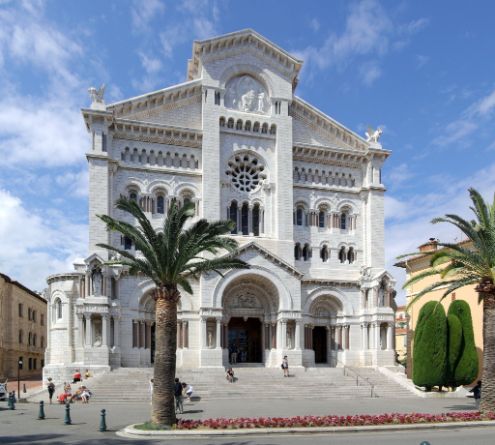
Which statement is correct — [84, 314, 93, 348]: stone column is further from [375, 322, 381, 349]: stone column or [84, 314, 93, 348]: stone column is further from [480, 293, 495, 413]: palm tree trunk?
[480, 293, 495, 413]: palm tree trunk

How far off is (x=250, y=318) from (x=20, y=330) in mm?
32004

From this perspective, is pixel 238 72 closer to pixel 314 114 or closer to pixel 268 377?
pixel 314 114

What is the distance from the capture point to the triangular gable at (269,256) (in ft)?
139

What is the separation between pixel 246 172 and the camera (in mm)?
46500

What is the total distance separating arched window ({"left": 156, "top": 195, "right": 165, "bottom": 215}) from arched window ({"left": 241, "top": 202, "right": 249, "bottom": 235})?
608 centimetres

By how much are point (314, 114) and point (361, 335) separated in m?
17.9

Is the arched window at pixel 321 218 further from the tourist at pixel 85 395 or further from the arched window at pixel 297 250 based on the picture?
the tourist at pixel 85 395

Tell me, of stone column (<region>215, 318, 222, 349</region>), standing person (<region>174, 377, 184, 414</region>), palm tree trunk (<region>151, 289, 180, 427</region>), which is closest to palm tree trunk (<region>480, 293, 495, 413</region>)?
palm tree trunk (<region>151, 289, 180, 427</region>)

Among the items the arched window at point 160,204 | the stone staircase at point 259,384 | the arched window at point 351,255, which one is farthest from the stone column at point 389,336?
the arched window at point 160,204

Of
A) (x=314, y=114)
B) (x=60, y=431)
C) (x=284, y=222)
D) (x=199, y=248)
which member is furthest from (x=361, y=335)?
(x=60, y=431)

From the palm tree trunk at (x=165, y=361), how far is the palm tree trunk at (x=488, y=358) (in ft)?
40.8

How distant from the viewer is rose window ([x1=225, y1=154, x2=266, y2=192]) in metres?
46.0

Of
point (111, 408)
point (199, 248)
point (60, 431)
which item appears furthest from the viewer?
point (111, 408)

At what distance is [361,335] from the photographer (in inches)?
1813
